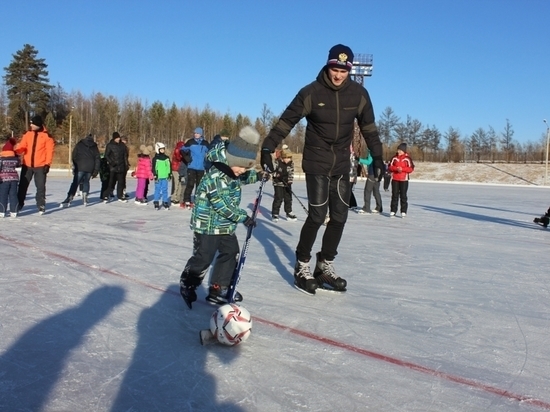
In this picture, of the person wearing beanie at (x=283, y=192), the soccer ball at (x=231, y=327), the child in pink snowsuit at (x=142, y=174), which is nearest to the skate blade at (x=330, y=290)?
the soccer ball at (x=231, y=327)

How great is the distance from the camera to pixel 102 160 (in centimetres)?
1403

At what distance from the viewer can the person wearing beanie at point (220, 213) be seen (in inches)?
152

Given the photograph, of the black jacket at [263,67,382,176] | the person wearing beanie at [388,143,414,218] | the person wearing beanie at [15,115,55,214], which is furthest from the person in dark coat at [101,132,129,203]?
the black jacket at [263,67,382,176]

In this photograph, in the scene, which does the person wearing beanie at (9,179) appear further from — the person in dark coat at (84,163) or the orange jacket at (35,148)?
the person in dark coat at (84,163)

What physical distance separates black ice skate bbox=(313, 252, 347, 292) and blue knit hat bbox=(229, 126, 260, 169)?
125 cm

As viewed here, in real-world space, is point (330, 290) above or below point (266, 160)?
below

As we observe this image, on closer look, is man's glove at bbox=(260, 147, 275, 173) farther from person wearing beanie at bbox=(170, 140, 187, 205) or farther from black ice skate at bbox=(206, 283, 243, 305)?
person wearing beanie at bbox=(170, 140, 187, 205)

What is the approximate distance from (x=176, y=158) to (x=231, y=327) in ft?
31.7

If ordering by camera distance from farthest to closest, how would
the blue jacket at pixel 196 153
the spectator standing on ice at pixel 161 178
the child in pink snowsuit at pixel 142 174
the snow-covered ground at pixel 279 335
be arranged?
the child in pink snowsuit at pixel 142 174
the spectator standing on ice at pixel 161 178
the blue jacket at pixel 196 153
the snow-covered ground at pixel 279 335

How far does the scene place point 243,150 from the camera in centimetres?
384

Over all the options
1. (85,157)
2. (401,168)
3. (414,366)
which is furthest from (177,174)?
(414,366)

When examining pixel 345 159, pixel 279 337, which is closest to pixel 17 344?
pixel 279 337

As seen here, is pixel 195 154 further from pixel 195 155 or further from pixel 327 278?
pixel 327 278

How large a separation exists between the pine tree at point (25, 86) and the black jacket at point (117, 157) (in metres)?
57.1
